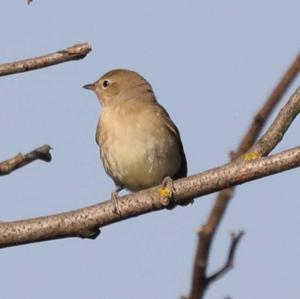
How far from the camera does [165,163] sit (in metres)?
7.16

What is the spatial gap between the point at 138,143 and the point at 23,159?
3490mm

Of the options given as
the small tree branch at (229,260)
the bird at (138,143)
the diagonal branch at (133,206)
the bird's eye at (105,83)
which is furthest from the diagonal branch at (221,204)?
the bird's eye at (105,83)

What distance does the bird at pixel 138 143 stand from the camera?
23.2 feet

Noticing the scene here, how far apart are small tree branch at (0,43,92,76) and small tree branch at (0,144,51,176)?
644 mm

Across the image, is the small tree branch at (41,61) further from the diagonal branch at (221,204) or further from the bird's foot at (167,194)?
the bird's foot at (167,194)

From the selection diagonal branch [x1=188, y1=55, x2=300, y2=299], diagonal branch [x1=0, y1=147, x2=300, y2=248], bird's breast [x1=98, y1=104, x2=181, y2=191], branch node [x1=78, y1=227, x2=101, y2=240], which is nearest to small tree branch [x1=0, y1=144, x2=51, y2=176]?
diagonal branch [x1=0, y1=147, x2=300, y2=248]

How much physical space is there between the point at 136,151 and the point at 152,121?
50 centimetres

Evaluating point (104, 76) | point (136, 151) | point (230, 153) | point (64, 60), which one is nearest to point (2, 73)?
point (64, 60)

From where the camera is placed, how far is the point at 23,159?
11.8 ft

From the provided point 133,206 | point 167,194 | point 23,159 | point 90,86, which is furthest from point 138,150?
point 23,159

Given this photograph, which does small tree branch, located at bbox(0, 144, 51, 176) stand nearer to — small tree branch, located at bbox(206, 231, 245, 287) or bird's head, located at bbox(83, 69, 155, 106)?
small tree branch, located at bbox(206, 231, 245, 287)

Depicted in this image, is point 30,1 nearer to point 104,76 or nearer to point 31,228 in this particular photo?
point 31,228

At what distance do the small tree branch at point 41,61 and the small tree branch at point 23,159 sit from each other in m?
0.64

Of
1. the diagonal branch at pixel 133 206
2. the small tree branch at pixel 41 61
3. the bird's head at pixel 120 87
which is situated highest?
the bird's head at pixel 120 87
